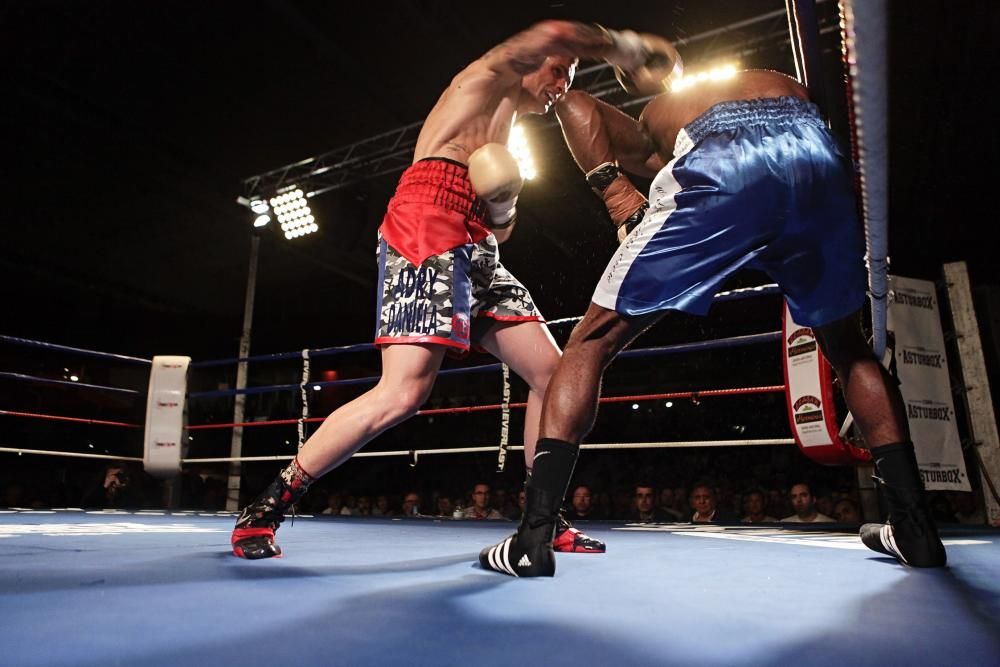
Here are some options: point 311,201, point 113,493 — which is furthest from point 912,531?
point 311,201

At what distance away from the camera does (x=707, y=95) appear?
1.13 m

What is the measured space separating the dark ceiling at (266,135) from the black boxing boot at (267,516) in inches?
114

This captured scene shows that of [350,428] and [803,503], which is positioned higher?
[350,428]

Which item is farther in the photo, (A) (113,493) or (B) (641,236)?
(A) (113,493)

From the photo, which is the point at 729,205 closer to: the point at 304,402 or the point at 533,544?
the point at 533,544

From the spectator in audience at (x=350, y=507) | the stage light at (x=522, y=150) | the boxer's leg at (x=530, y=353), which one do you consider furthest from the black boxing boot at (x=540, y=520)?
the spectator in audience at (x=350, y=507)

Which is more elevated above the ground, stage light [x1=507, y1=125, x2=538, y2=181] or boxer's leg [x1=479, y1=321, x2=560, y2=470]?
stage light [x1=507, y1=125, x2=538, y2=181]

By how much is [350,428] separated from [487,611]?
0.67m

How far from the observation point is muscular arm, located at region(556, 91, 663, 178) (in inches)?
52.6

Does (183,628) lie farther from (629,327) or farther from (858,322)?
(858,322)

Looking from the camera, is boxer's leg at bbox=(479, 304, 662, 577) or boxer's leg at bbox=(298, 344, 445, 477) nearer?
boxer's leg at bbox=(479, 304, 662, 577)

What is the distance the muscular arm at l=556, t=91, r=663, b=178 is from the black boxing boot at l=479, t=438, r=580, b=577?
2.07ft

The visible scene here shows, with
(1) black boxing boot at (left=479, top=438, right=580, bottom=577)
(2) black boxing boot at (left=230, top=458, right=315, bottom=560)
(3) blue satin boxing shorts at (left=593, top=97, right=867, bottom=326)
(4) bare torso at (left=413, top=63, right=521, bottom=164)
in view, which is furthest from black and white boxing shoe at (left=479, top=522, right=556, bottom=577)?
(4) bare torso at (left=413, top=63, right=521, bottom=164)

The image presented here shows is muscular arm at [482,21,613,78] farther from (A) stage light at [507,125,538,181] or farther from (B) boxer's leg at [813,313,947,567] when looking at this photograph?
(A) stage light at [507,125,538,181]
